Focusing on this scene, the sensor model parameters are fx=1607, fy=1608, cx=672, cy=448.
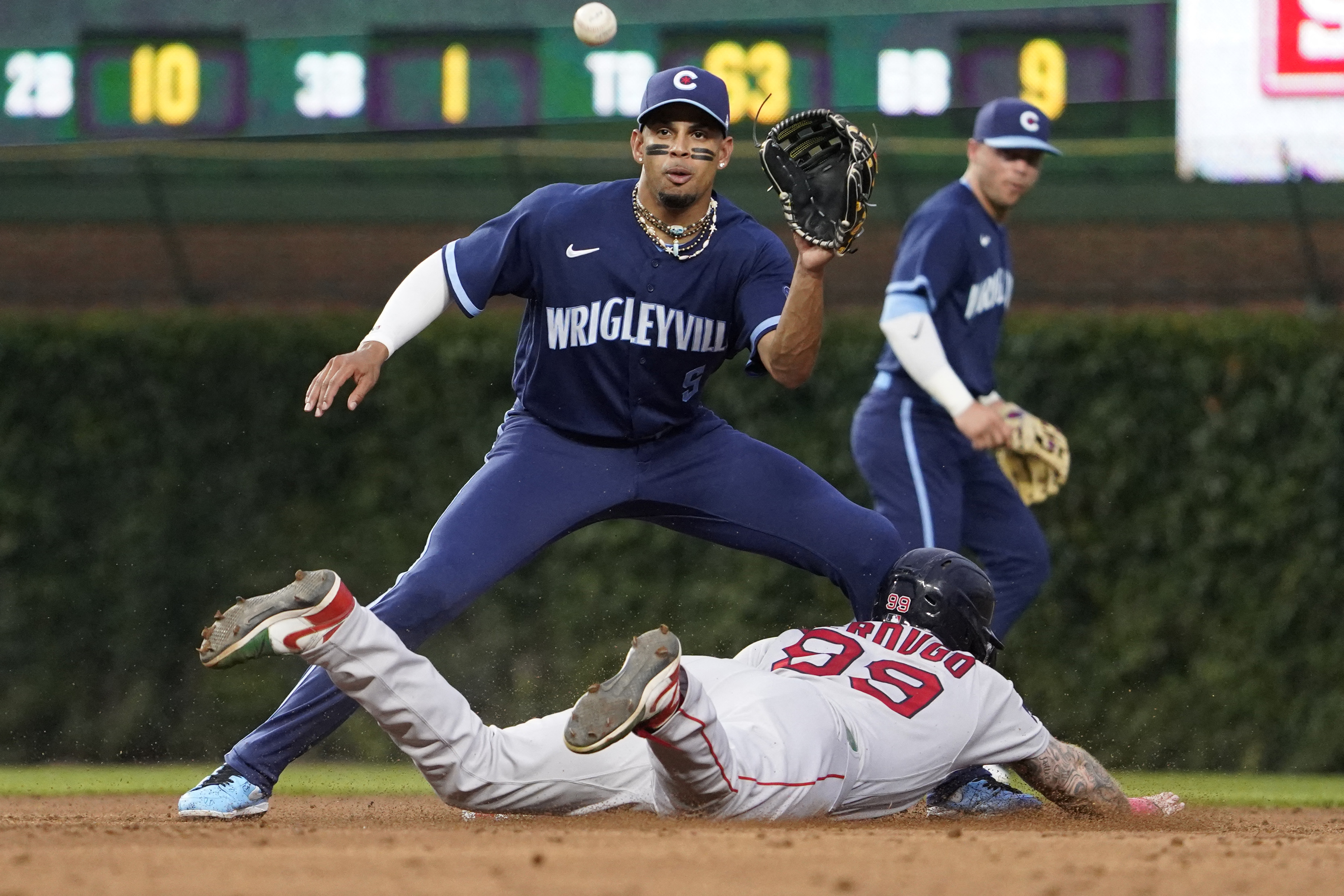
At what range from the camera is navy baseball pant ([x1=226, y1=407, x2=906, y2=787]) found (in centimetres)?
419

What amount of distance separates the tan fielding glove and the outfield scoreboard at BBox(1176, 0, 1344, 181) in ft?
21.9

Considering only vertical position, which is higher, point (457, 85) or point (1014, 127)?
point (457, 85)

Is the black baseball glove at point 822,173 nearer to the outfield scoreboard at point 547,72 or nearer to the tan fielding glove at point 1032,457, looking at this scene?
the tan fielding glove at point 1032,457

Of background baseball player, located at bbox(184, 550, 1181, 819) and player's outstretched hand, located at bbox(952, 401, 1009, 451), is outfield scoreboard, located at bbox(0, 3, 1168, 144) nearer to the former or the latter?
player's outstretched hand, located at bbox(952, 401, 1009, 451)

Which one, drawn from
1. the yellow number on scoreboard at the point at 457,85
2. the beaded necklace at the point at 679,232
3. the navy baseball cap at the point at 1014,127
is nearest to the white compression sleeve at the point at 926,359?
the navy baseball cap at the point at 1014,127

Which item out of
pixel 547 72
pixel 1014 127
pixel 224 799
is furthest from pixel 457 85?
pixel 224 799

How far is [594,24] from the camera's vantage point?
17.8 feet

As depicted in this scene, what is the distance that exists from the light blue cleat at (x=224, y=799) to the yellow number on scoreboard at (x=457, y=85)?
8.30m

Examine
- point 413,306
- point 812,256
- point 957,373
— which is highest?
point 812,256

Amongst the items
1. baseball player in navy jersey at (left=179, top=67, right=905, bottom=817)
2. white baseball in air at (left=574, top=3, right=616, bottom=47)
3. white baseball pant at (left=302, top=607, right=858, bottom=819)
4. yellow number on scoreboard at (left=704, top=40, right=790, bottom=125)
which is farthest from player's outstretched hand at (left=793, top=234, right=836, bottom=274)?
yellow number on scoreboard at (left=704, top=40, right=790, bottom=125)

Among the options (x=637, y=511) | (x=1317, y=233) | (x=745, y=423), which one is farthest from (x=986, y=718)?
(x=1317, y=233)

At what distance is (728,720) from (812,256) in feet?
3.80

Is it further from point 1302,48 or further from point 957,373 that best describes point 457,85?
point 957,373

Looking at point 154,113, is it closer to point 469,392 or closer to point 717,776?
point 469,392
